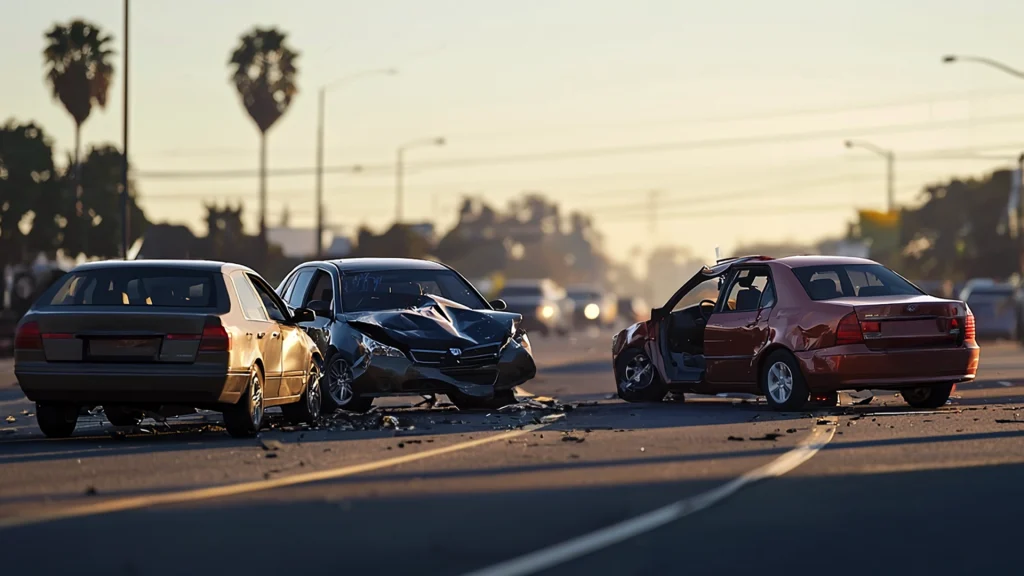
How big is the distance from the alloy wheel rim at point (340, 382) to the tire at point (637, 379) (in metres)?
3.45

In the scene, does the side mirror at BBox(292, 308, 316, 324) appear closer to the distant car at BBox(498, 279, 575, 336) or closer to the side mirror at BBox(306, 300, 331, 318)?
the side mirror at BBox(306, 300, 331, 318)

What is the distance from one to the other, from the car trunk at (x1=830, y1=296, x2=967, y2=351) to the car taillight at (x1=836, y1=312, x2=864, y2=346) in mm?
38

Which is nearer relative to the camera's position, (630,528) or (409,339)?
(630,528)

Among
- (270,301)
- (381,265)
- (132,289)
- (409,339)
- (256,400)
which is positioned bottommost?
(256,400)

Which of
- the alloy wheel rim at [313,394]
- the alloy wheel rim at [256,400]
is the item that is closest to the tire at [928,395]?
the alloy wheel rim at [313,394]

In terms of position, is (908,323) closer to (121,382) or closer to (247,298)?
(247,298)

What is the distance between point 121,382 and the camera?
14.2 metres

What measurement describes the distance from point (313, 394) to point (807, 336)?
4657mm

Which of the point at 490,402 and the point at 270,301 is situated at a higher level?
the point at 270,301

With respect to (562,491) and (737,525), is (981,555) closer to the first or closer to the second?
(737,525)

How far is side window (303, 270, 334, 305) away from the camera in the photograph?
1950cm

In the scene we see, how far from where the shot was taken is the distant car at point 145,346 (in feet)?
46.9

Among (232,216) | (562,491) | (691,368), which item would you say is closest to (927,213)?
(232,216)

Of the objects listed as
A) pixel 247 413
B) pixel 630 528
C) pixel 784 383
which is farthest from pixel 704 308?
pixel 630 528
